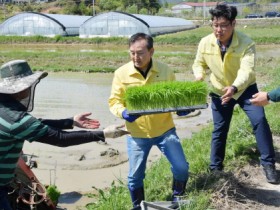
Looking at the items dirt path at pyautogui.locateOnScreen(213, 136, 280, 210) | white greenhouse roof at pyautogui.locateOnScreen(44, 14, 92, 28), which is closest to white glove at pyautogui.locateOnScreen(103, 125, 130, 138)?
dirt path at pyautogui.locateOnScreen(213, 136, 280, 210)

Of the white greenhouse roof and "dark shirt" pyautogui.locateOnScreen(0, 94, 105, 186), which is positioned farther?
the white greenhouse roof

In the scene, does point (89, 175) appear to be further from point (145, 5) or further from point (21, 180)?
point (145, 5)

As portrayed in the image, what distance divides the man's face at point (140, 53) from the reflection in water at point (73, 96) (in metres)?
6.20

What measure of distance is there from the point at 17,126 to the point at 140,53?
1.35m

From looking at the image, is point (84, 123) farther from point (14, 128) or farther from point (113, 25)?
point (113, 25)

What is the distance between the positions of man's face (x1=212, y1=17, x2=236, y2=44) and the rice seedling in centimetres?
60

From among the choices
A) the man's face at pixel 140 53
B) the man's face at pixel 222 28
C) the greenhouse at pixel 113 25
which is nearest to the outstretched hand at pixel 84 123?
the man's face at pixel 140 53

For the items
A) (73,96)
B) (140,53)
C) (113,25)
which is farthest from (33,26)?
(140,53)

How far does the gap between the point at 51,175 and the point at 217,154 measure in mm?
2942

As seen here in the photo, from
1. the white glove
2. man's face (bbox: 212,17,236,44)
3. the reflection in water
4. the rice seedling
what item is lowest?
the reflection in water

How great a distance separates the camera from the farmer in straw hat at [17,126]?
9.90 feet

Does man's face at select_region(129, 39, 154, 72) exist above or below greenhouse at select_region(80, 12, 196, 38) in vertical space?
above

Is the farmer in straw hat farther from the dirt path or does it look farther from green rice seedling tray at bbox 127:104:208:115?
the dirt path

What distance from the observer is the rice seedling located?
392cm
